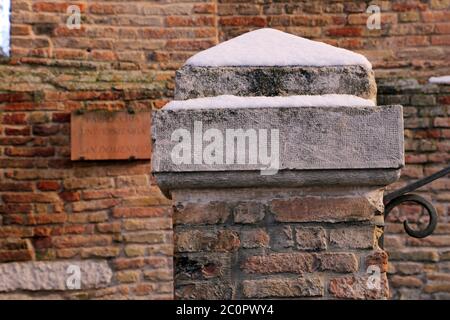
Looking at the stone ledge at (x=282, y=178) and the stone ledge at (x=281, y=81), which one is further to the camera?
the stone ledge at (x=281, y=81)

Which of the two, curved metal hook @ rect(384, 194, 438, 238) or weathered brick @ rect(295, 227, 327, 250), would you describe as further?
curved metal hook @ rect(384, 194, 438, 238)

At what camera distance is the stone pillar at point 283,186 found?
1979 millimetres

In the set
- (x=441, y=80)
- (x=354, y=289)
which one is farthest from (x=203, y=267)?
(x=441, y=80)

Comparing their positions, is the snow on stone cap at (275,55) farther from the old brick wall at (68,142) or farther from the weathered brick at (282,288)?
the old brick wall at (68,142)

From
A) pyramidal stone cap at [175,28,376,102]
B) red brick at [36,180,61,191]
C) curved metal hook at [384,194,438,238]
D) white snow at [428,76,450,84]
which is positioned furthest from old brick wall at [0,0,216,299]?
pyramidal stone cap at [175,28,376,102]

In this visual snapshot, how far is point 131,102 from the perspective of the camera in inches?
175

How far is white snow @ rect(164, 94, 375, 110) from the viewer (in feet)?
6.57

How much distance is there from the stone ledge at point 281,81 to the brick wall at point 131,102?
237 cm

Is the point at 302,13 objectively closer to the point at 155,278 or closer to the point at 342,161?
the point at 155,278

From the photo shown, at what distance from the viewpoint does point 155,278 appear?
4387 millimetres

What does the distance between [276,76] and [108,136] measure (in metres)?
2.44

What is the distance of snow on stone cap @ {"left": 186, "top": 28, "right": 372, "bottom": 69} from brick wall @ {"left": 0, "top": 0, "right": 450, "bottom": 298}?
2.32m

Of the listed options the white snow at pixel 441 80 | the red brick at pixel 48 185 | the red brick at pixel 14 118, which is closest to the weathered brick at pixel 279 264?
the red brick at pixel 48 185

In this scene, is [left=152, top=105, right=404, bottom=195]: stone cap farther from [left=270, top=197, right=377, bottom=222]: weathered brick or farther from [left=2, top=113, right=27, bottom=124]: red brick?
[left=2, top=113, right=27, bottom=124]: red brick
